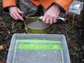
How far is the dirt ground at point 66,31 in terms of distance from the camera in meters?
1.49

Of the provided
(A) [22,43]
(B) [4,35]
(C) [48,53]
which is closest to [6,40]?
(B) [4,35]

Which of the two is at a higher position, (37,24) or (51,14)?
(51,14)

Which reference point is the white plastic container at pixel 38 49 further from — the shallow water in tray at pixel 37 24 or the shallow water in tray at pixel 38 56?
the shallow water in tray at pixel 37 24

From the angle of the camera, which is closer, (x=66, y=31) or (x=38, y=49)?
(x=38, y=49)

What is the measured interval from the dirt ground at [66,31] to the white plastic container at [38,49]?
1.51 ft

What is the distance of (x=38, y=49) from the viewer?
984 millimetres

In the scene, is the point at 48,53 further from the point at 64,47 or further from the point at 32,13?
the point at 32,13

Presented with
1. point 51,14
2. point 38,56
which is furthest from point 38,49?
point 51,14

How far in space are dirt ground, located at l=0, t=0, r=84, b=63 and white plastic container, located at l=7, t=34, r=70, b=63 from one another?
0.46m

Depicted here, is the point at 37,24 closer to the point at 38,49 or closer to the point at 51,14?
the point at 51,14

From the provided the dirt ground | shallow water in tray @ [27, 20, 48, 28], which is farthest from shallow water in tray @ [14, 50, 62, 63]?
shallow water in tray @ [27, 20, 48, 28]

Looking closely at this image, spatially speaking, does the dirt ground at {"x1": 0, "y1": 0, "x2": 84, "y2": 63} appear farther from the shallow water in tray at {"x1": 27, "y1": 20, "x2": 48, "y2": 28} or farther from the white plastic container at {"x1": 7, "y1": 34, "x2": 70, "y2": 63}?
the white plastic container at {"x1": 7, "y1": 34, "x2": 70, "y2": 63}

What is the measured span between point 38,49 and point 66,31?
33.1 inches

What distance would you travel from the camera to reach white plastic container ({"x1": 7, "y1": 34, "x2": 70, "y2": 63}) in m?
0.92
